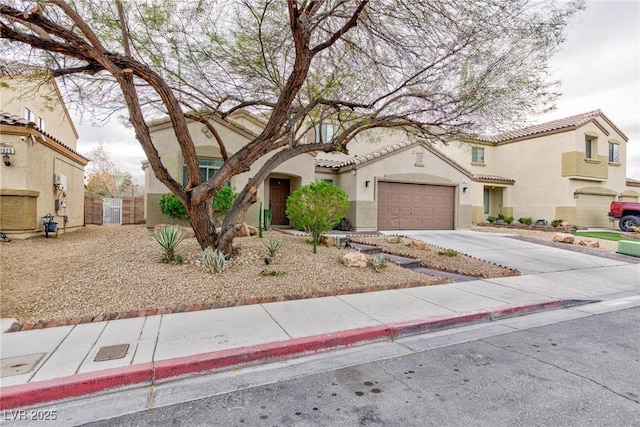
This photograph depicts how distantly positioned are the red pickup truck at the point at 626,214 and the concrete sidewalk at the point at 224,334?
16392 mm

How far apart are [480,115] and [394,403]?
775cm

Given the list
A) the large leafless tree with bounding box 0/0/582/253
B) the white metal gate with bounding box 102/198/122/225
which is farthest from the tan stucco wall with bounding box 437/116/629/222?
the white metal gate with bounding box 102/198/122/225

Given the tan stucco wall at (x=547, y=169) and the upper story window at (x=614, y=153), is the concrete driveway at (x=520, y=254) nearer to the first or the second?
the tan stucco wall at (x=547, y=169)

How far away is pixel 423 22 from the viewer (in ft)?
22.5

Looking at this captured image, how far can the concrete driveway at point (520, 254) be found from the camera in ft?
33.3

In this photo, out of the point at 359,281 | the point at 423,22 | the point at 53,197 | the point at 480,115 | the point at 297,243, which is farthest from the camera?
the point at 53,197

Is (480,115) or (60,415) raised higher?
(480,115)

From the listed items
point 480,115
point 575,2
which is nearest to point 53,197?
point 480,115

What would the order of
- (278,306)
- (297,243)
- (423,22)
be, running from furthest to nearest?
1. (297,243)
2. (423,22)
3. (278,306)

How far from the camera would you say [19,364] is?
12.0ft

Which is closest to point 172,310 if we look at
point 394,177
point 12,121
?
point 12,121

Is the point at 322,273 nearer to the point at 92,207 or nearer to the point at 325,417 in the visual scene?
the point at 325,417

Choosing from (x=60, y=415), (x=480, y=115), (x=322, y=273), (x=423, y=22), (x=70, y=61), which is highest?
(x=423, y=22)

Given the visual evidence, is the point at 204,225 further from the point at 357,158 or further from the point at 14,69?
the point at 357,158
